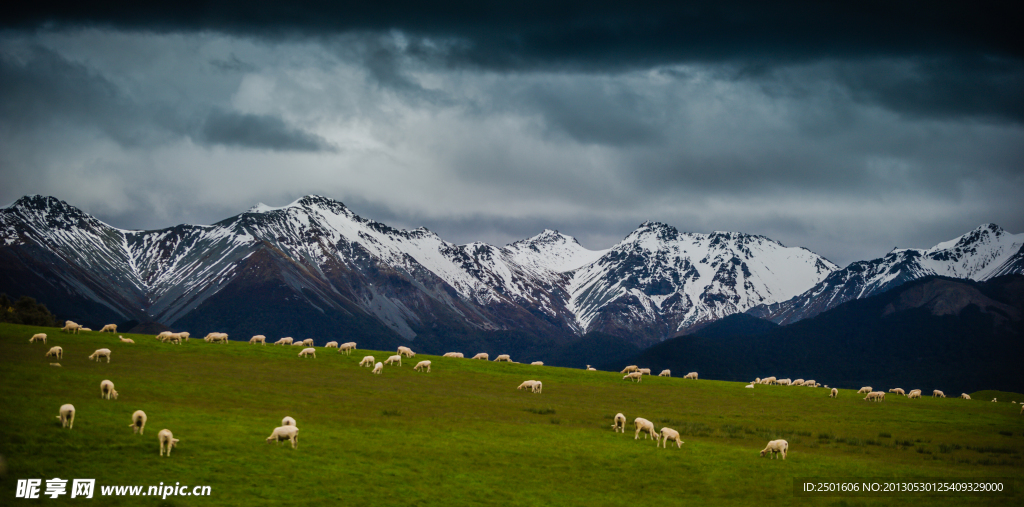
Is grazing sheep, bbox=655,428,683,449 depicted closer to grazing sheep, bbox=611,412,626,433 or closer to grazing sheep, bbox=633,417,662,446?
grazing sheep, bbox=633,417,662,446

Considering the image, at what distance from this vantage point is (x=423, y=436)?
4191 cm

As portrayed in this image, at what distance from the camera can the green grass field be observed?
29.9 m

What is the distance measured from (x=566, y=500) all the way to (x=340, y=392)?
2993cm

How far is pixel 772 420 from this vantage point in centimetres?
6069

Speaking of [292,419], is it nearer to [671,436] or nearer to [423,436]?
[423,436]

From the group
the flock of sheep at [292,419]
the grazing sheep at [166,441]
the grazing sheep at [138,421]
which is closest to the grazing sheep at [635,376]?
the flock of sheep at [292,419]

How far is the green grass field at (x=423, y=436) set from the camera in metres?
29.9

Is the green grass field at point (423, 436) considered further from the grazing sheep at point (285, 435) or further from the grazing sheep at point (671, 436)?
the grazing sheep at point (671, 436)

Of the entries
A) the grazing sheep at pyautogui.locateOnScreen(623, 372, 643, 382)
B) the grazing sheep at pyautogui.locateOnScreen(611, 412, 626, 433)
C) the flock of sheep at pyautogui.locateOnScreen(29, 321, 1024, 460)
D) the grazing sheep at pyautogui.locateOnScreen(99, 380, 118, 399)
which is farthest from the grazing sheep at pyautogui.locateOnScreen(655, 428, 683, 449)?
the grazing sheep at pyautogui.locateOnScreen(623, 372, 643, 382)

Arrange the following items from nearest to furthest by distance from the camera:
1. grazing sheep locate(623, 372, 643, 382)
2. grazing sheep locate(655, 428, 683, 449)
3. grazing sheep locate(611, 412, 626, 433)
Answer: grazing sheep locate(655, 428, 683, 449) → grazing sheep locate(611, 412, 626, 433) → grazing sheep locate(623, 372, 643, 382)

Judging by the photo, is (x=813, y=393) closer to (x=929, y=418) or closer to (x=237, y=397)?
(x=929, y=418)

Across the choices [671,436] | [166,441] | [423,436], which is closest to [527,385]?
[671,436]

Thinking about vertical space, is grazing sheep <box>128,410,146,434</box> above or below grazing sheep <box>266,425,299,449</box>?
above

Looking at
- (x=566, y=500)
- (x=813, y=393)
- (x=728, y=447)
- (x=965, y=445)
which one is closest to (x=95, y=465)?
(x=566, y=500)
